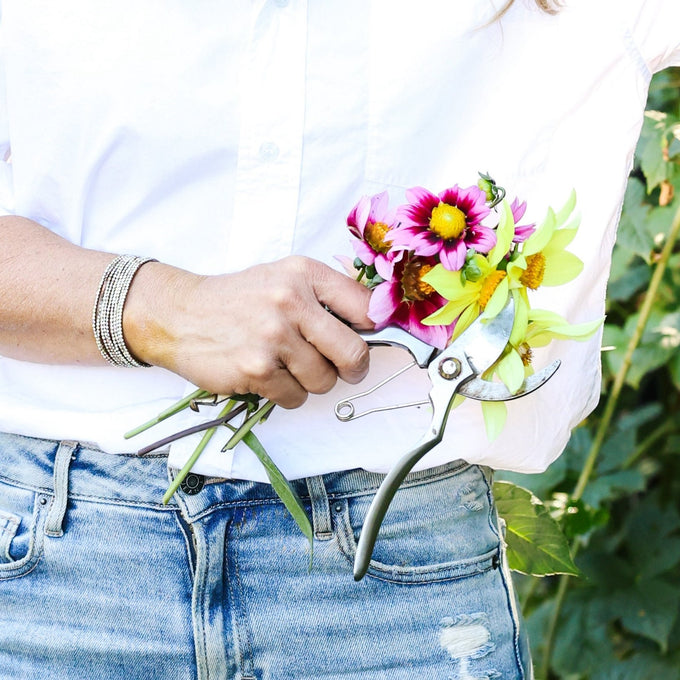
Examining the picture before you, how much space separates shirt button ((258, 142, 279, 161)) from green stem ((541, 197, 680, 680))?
0.88 m

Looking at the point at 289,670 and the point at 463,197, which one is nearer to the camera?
the point at 463,197

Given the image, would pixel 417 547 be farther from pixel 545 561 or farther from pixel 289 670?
pixel 545 561

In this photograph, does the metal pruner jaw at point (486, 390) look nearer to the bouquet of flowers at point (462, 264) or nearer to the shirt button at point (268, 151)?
the bouquet of flowers at point (462, 264)

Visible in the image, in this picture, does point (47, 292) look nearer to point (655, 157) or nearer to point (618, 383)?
point (655, 157)

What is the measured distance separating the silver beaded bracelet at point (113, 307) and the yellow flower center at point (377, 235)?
204mm

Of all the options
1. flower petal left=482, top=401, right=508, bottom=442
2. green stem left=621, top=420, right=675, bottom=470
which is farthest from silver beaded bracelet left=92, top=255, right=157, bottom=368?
green stem left=621, top=420, right=675, bottom=470

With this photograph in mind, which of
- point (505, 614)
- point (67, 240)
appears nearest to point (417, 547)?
point (505, 614)

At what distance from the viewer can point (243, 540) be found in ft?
2.93

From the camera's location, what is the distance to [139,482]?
35.4 inches

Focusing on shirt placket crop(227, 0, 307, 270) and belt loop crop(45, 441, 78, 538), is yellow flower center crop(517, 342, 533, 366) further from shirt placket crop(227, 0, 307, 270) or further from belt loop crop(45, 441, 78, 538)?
belt loop crop(45, 441, 78, 538)

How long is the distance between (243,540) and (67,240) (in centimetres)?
33

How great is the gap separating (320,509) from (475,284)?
0.27 m

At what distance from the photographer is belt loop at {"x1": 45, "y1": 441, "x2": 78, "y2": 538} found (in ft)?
2.95

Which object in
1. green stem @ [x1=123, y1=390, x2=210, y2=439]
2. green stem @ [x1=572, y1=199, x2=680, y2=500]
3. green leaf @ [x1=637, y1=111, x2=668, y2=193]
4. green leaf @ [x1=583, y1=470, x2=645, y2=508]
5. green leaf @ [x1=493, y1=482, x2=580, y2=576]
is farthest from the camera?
green leaf @ [x1=583, y1=470, x2=645, y2=508]
